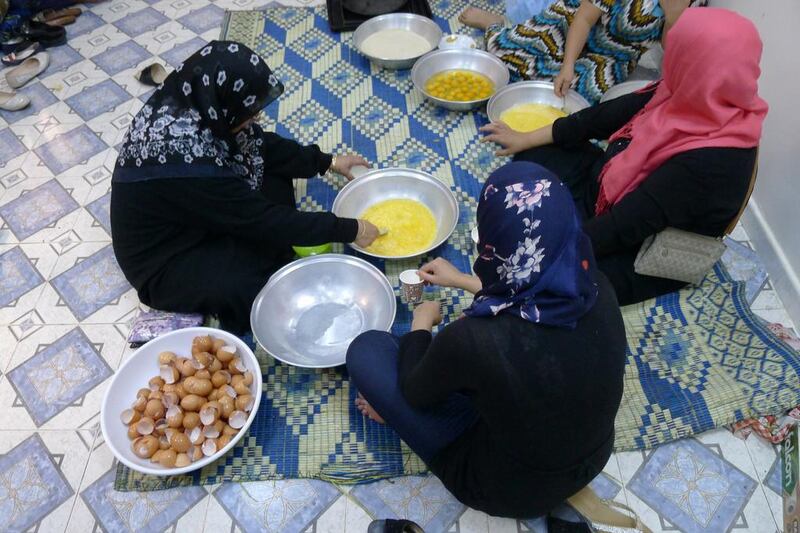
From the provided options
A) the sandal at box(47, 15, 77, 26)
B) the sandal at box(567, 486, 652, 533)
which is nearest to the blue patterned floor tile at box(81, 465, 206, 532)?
the sandal at box(567, 486, 652, 533)

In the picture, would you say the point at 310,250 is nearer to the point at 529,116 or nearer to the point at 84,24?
the point at 529,116

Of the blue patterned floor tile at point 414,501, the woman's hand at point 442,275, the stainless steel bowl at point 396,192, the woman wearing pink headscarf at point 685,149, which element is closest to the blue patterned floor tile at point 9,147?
the stainless steel bowl at point 396,192

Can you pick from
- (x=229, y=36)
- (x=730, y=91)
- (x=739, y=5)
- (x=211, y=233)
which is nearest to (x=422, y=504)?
(x=211, y=233)

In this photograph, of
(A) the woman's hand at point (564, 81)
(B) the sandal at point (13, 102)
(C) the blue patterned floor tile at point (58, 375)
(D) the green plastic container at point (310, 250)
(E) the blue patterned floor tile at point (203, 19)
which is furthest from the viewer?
(E) the blue patterned floor tile at point (203, 19)

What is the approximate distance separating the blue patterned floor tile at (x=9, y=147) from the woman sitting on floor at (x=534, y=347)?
8.13 feet

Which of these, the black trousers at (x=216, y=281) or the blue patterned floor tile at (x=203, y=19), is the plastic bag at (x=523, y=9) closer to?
the blue patterned floor tile at (x=203, y=19)

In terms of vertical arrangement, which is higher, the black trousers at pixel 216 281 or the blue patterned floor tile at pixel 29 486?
the black trousers at pixel 216 281

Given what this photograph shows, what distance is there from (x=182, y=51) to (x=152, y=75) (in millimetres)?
348

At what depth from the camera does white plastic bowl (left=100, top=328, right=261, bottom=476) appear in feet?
4.88

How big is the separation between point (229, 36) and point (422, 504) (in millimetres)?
2848

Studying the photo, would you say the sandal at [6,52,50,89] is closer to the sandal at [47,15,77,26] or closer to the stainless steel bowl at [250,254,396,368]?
the sandal at [47,15,77,26]

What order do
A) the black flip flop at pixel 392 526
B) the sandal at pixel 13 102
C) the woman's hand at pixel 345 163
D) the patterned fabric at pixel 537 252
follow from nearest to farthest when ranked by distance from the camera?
the patterned fabric at pixel 537 252, the black flip flop at pixel 392 526, the woman's hand at pixel 345 163, the sandal at pixel 13 102

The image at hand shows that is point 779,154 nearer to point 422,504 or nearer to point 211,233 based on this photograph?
point 422,504

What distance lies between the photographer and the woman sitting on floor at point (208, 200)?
1493 millimetres
